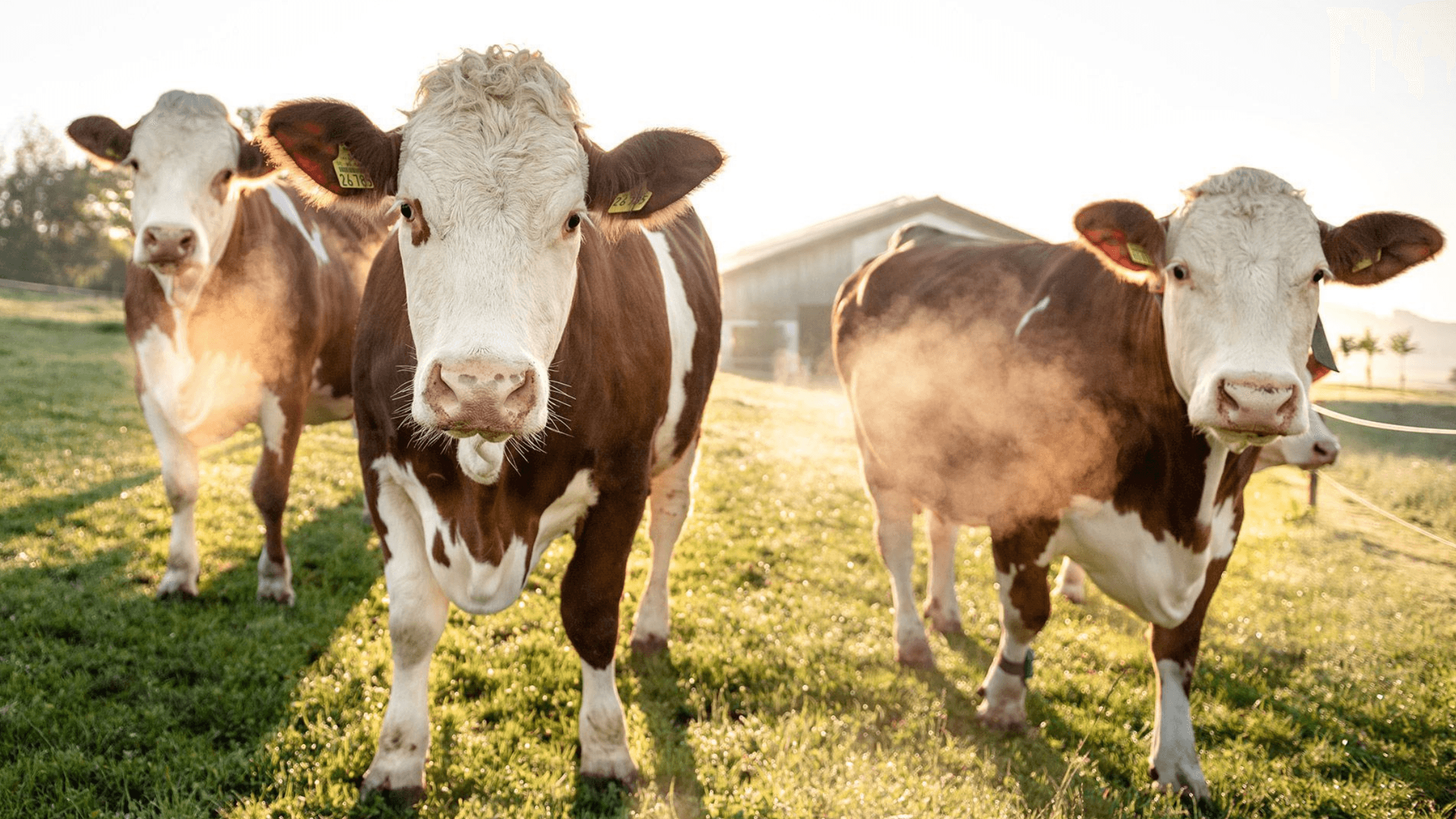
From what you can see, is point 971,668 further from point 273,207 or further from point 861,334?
point 273,207

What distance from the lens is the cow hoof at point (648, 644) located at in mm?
4246

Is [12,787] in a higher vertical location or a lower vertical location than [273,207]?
lower

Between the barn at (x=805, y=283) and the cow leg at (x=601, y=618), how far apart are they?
21.7 m

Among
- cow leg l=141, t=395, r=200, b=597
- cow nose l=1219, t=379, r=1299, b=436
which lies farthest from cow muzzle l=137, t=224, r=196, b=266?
cow nose l=1219, t=379, r=1299, b=436

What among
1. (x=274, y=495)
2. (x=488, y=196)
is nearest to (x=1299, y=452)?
(x=488, y=196)

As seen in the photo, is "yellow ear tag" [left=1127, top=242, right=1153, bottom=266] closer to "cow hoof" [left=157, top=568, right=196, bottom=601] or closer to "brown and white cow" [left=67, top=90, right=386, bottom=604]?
"brown and white cow" [left=67, top=90, right=386, bottom=604]

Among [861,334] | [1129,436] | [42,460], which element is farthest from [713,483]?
[42,460]

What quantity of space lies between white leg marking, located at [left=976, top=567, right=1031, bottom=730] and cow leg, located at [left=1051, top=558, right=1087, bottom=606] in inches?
81.1

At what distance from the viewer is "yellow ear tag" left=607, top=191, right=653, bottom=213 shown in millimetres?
2584

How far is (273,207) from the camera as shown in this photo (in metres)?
4.93

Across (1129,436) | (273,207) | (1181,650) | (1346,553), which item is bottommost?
(1346,553)

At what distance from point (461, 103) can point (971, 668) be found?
3773 millimetres

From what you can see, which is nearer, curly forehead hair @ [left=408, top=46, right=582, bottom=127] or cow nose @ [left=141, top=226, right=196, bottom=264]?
curly forehead hair @ [left=408, top=46, right=582, bottom=127]

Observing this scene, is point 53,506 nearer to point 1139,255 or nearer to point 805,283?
point 1139,255
